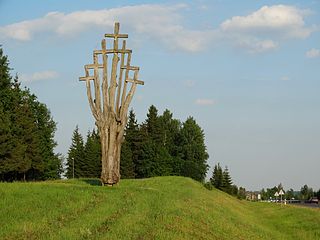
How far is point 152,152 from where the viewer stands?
95562mm

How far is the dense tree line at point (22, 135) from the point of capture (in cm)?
6019

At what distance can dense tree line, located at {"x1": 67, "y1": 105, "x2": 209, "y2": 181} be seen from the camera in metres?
95.0

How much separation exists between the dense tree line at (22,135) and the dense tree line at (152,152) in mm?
13597

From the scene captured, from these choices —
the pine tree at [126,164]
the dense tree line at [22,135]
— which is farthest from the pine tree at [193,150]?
the dense tree line at [22,135]

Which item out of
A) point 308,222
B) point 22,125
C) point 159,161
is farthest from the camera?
point 159,161

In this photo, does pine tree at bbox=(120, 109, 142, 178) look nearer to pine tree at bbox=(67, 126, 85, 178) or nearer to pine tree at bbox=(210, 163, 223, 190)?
pine tree at bbox=(67, 126, 85, 178)

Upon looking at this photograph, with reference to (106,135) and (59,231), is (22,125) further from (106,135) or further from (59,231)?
(59,231)

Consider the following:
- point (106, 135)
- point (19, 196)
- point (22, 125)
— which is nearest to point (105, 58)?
point (106, 135)

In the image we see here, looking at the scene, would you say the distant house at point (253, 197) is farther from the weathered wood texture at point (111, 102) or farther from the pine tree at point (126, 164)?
the weathered wood texture at point (111, 102)

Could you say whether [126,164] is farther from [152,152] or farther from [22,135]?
Result: [22,135]

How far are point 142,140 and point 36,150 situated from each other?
32.8 meters

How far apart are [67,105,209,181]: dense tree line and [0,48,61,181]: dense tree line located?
44.6 ft

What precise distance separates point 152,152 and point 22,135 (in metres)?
32.4

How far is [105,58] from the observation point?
3594 centimetres
